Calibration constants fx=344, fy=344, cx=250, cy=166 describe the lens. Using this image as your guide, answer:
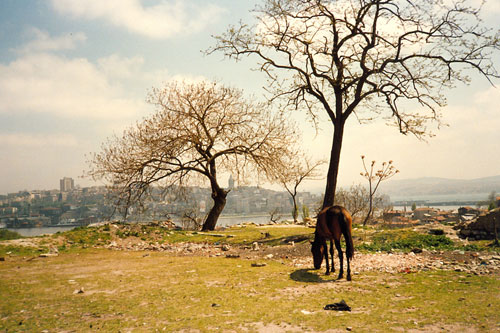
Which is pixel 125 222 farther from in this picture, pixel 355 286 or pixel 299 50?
pixel 355 286

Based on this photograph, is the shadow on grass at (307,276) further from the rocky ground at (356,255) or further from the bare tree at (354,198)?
the bare tree at (354,198)

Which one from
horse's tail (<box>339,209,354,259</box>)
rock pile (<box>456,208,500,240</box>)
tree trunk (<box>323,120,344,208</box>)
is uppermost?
tree trunk (<box>323,120,344,208</box>)

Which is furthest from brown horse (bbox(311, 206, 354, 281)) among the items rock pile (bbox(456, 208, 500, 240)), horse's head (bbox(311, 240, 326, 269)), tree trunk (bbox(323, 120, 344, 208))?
rock pile (bbox(456, 208, 500, 240))

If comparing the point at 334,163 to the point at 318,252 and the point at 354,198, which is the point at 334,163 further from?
the point at 354,198

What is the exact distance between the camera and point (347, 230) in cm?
908

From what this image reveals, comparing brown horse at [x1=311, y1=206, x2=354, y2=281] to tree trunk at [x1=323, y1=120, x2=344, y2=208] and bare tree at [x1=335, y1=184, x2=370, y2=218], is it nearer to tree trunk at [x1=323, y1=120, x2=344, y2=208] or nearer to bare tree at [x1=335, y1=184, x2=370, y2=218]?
tree trunk at [x1=323, y1=120, x2=344, y2=208]

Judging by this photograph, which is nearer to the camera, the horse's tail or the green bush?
the horse's tail

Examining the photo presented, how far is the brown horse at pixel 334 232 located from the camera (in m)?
9.11

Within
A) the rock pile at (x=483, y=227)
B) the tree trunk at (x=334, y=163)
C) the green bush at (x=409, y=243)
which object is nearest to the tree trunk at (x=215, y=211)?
the tree trunk at (x=334, y=163)

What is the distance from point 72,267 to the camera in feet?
37.7

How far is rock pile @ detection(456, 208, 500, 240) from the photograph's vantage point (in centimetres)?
1420

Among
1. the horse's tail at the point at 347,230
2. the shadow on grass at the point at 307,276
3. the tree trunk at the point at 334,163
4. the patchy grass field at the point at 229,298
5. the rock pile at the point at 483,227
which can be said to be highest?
the tree trunk at the point at 334,163

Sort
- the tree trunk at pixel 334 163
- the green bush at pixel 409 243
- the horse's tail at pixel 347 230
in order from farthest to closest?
the tree trunk at pixel 334 163, the green bush at pixel 409 243, the horse's tail at pixel 347 230

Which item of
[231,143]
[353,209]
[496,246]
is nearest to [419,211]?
[353,209]
